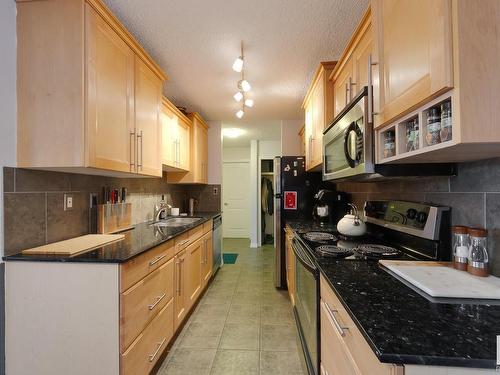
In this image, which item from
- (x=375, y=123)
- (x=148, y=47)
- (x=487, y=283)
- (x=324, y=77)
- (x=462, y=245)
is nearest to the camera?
(x=487, y=283)

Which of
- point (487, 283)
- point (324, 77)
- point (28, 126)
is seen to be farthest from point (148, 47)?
point (487, 283)

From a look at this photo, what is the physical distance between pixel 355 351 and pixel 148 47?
2303 millimetres

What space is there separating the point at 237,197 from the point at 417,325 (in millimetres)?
5511

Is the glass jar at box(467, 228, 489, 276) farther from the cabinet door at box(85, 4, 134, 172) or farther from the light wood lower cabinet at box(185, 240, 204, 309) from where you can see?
the light wood lower cabinet at box(185, 240, 204, 309)

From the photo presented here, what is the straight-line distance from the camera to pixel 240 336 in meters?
1.96

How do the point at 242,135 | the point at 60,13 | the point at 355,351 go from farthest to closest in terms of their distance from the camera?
1. the point at 242,135
2. the point at 60,13
3. the point at 355,351

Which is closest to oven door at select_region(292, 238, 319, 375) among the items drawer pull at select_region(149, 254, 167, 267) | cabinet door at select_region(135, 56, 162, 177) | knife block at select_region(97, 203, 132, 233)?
drawer pull at select_region(149, 254, 167, 267)

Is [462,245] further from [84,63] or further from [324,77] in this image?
[84,63]

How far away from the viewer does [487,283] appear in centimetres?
84

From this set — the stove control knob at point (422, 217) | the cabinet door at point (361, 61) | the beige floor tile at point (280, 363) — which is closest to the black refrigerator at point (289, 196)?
the beige floor tile at point (280, 363)

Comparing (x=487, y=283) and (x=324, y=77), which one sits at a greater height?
(x=324, y=77)

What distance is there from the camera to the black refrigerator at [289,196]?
2.88m

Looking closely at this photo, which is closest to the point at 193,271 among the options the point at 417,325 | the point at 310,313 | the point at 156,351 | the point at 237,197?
the point at 156,351

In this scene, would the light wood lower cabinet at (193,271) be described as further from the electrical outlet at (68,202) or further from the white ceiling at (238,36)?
the white ceiling at (238,36)
